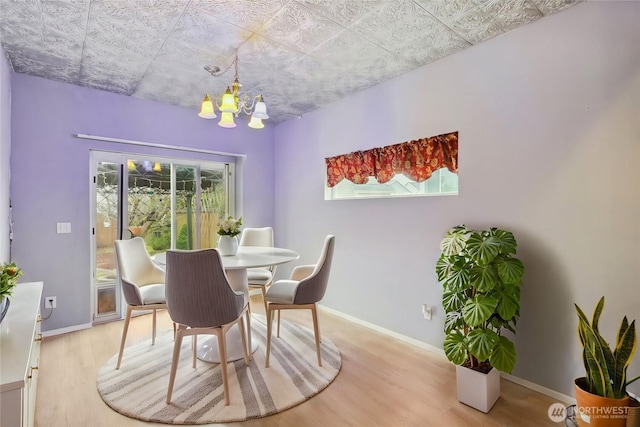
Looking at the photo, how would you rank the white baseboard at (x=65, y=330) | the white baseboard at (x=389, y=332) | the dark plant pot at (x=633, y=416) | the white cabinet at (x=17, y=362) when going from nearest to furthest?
the white cabinet at (x=17, y=362), the dark plant pot at (x=633, y=416), the white baseboard at (x=389, y=332), the white baseboard at (x=65, y=330)

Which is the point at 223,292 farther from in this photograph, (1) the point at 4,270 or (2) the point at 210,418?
(1) the point at 4,270

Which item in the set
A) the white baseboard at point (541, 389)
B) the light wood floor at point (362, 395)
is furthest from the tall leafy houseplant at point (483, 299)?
the white baseboard at point (541, 389)

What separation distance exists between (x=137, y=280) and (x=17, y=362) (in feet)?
5.22

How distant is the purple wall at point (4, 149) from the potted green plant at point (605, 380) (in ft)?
12.3

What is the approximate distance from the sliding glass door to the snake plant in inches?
148

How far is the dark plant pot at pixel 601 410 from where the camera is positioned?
1447 mm

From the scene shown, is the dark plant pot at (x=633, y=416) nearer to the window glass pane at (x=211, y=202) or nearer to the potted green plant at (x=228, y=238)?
the potted green plant at (x=228, y=238)

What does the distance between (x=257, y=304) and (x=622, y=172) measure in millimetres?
3612

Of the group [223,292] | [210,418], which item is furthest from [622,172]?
[210,418]

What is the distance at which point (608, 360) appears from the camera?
60.2 inches

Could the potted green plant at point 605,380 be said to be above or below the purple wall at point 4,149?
below

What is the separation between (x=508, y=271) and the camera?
1.91 meters

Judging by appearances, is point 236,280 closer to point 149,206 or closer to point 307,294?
point 307,294

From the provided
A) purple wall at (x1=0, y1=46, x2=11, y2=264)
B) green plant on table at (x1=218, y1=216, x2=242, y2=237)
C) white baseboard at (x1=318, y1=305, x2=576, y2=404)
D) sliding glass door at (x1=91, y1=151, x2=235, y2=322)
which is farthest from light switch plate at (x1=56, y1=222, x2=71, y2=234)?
white baseboard at (x1=318, y1=305, x2=576, y2=404)
